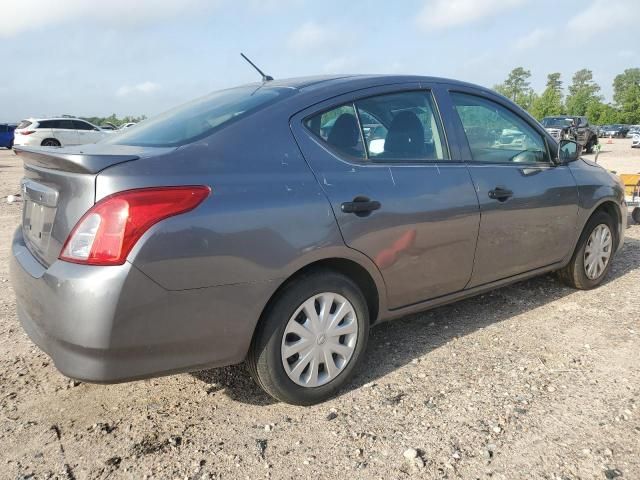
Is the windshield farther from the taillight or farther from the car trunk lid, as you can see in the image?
the taillight

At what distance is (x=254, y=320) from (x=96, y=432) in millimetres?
933

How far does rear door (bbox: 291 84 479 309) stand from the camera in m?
2.70

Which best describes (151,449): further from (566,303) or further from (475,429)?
(566,303)

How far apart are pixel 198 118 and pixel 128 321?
3.99 feet

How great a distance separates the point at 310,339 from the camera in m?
2.66

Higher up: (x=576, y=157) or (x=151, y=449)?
(x=576, y=157)

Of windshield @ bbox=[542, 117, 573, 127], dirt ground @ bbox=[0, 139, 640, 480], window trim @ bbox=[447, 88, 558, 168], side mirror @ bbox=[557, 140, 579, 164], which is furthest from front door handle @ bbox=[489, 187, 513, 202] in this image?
windshield @ bbox=[542, 117, 573, 127]

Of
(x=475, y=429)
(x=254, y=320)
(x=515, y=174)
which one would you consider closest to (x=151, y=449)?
(x=254, y=320)

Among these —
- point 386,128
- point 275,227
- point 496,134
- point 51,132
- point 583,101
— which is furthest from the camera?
point 583,101

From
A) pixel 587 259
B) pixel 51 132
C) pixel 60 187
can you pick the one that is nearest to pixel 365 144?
pixel 60 187

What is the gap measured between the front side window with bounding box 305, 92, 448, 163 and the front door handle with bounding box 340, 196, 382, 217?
0.26m

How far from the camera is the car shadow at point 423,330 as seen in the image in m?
2.99

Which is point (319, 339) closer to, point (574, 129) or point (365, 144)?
point (365, 144)

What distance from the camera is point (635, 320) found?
12.7 feet
